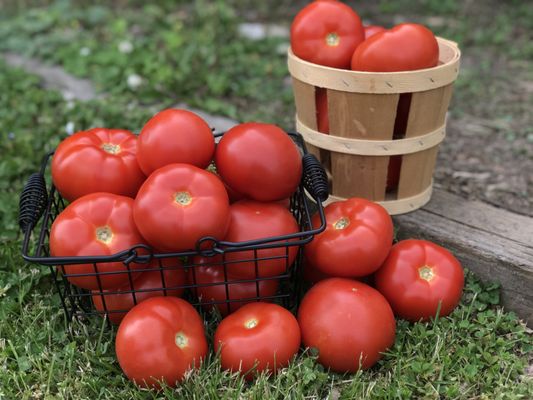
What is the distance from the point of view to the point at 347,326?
194 centimetres

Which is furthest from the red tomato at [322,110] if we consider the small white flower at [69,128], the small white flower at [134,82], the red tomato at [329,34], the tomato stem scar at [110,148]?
the small white flower at [134,82]

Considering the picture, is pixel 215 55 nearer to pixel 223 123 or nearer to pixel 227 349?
pixel 223 123

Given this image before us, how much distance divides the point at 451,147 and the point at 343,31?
1.32m

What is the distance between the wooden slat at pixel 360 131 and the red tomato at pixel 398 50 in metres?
0.11

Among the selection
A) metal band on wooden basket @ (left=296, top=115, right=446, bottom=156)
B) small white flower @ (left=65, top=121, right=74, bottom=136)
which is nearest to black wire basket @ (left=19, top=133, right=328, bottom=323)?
metal band on wooden basket @ (left=296, top=115, right=446, bottom=156)

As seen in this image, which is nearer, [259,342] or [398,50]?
[259,342]

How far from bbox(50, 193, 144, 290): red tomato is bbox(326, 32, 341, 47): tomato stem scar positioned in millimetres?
966

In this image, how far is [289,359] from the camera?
1951mm

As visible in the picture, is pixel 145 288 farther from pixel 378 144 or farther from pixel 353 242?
pixel 378 144

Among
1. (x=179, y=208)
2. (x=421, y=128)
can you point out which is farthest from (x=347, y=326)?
(x=421, y=128)

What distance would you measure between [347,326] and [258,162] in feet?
1.87

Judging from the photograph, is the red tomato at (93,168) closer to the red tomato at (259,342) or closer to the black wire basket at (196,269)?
the black wire basket at (196,269)

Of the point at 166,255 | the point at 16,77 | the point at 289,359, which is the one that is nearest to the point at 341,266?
the point at 289,359

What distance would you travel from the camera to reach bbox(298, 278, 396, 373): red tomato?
195 centimetres
